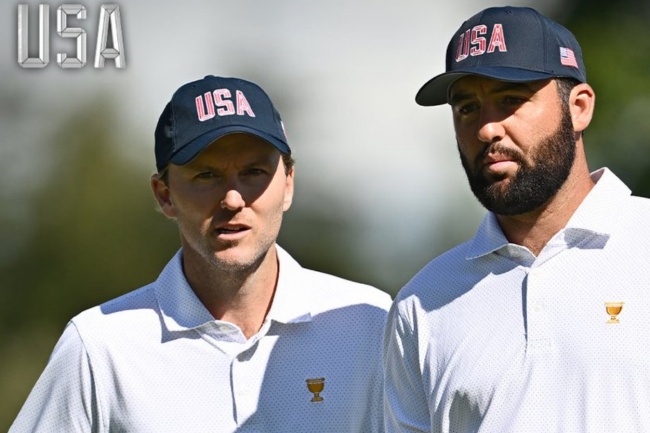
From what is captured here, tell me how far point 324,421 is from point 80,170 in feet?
72.5

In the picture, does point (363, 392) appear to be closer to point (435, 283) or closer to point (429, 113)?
point (435, 283)

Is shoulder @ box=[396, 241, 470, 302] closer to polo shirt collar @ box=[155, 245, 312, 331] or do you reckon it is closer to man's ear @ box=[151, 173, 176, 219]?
polo shirt collar @ box=[155, 245, 312, 331]

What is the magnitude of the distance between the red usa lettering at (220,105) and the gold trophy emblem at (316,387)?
90cm

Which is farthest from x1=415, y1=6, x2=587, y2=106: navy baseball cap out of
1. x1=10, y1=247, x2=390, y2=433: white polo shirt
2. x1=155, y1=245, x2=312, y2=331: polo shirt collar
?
→ x1=10, y1=247, x2=390, y2=433: white polo shirt

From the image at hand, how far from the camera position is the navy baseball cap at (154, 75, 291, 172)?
15.9ft

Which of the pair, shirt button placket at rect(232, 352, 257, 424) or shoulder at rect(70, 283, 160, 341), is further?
shoulder at rect(70, 283, 160, 341)

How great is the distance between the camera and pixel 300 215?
81.7ft

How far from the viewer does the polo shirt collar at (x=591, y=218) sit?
4.50m

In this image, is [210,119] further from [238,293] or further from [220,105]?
[238,293]

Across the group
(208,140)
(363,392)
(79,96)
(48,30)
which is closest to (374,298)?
(363,392)

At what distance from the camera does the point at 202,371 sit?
478 centimetres

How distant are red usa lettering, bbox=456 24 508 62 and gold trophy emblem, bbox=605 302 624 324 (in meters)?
0.88

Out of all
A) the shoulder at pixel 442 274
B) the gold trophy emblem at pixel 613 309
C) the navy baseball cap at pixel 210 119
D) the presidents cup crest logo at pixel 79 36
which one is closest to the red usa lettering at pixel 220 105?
the navy baseball cap at pixel 210 119

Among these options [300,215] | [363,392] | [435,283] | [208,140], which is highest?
[208,140]
